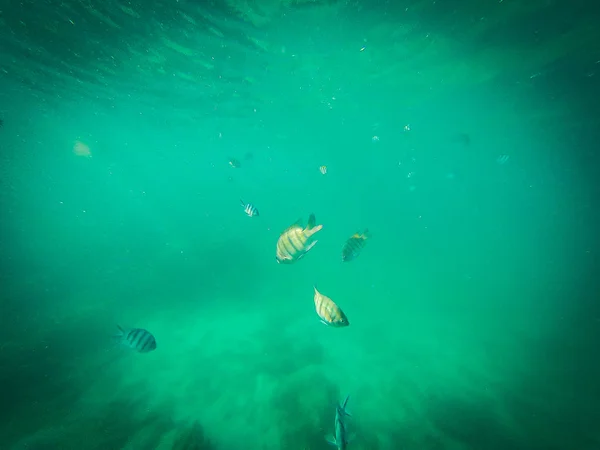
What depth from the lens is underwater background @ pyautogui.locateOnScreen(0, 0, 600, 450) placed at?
8.12 m

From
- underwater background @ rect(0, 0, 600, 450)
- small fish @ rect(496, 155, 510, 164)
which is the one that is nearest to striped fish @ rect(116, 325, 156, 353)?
underwater background @ rect(0, 0, 600, 450)

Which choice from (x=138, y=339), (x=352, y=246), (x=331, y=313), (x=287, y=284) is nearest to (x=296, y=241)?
(x=331, y=313)

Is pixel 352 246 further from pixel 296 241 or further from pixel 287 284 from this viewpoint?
pixel 287 284

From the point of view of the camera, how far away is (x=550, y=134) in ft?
99.7

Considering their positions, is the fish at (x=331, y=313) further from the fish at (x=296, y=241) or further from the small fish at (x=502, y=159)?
the small fish at (x=502, y=159)

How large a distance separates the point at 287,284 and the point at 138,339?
1699 centimetres

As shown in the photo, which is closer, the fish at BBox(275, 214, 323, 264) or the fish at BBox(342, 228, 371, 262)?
the fish at BBox(275, 214, 323, 264)

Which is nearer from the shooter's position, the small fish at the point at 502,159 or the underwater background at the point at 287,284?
the underwater background at the point at 287,284

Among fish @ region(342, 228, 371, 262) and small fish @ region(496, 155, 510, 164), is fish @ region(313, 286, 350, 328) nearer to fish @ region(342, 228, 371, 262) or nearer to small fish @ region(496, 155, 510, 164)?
fish @ region(342, 228, 371, 262)

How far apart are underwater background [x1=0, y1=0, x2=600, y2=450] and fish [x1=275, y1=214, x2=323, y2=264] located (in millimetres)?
437

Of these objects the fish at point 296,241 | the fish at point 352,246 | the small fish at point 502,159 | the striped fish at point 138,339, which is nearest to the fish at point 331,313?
the fish at point 296,241

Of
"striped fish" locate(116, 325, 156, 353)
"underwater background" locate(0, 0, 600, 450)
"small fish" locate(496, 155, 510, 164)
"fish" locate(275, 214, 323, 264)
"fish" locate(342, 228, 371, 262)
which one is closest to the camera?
"fish" locate(275, 214, 323, 264)

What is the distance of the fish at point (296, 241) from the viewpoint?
3.88 metres

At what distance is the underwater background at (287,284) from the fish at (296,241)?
437 mm
